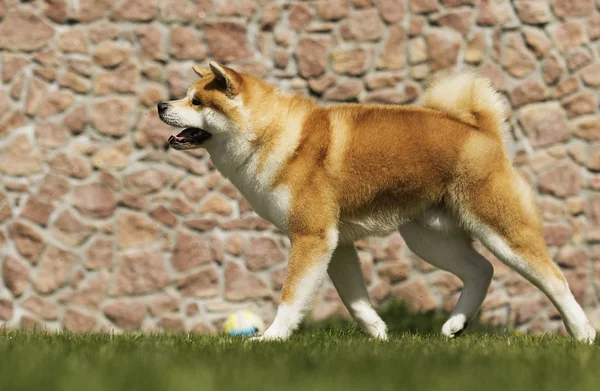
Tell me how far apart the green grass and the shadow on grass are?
1.79 meters

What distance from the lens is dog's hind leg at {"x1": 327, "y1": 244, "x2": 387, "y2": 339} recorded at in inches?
181

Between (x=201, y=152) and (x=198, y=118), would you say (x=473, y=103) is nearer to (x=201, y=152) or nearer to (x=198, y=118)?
(x=198, y=118)

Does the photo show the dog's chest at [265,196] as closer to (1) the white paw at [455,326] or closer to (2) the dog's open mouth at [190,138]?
(2) the dog's open mouth at [190,138]

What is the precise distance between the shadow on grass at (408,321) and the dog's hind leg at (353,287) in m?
1.46

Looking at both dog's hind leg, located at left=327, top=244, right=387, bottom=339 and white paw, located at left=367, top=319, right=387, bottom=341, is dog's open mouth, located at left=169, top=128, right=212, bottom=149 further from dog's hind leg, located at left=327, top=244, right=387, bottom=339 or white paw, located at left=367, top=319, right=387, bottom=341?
white paw, located at left=367, top=319, right=387, bottom=341

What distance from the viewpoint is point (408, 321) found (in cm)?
623

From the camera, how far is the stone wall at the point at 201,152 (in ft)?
21.0

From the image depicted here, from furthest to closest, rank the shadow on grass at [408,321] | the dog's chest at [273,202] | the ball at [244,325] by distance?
the shadow on grass at [408,321]
the ball at [244,325]
the dog's chest at [273,202]

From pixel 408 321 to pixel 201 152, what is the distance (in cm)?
195

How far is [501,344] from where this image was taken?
13.9ft

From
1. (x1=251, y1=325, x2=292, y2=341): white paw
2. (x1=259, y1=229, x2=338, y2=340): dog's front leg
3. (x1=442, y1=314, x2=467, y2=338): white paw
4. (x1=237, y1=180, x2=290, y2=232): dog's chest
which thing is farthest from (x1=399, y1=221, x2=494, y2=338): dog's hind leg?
(x1=251, y1=325, x2=292, y2=341): white paw

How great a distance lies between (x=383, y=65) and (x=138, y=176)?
200 cm

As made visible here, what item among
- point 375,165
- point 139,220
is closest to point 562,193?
point 375,165

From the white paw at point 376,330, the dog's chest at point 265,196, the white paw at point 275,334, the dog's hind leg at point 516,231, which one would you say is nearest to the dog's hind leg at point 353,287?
the white paw at point 376,330
